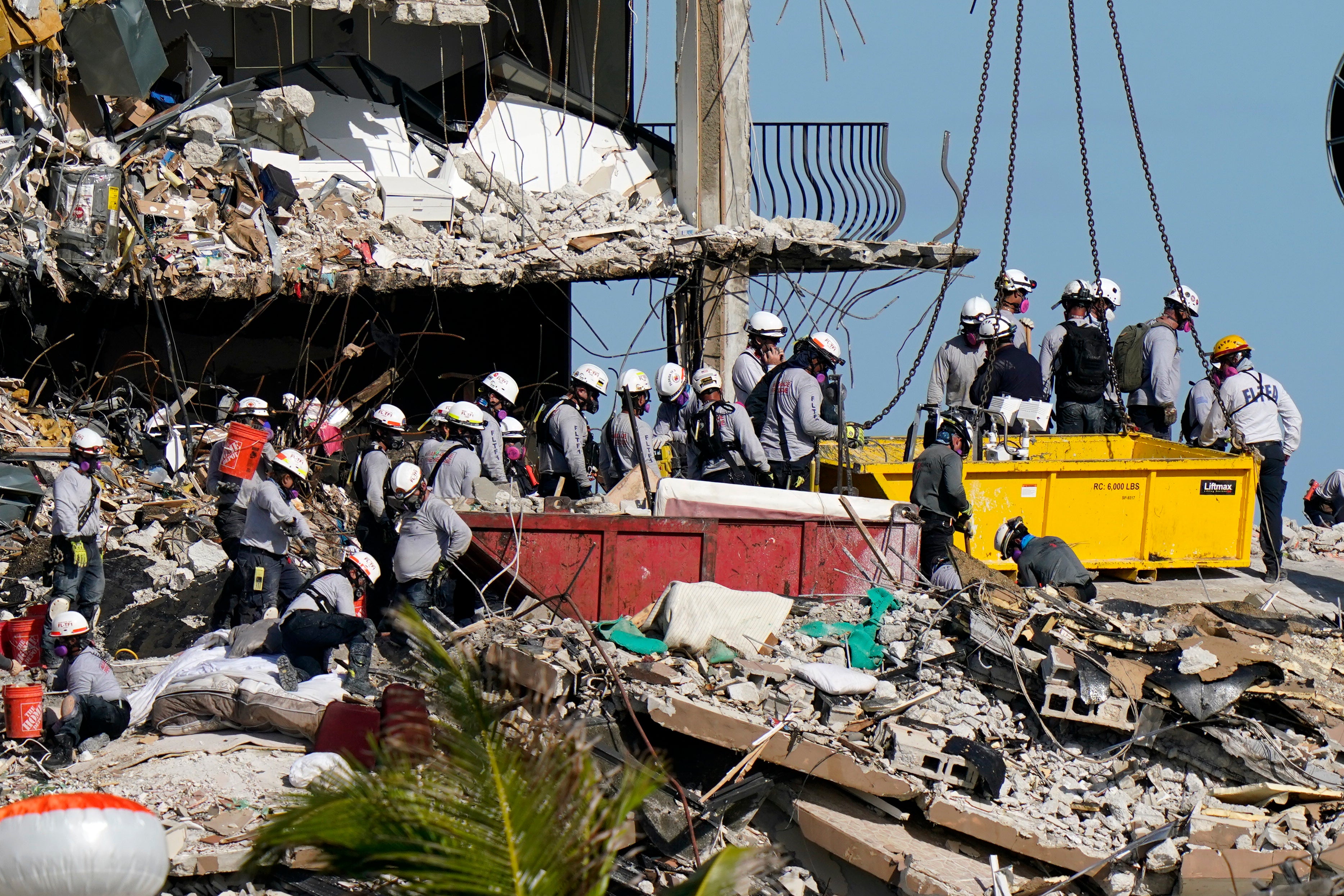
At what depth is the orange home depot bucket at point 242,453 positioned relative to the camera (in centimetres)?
1073

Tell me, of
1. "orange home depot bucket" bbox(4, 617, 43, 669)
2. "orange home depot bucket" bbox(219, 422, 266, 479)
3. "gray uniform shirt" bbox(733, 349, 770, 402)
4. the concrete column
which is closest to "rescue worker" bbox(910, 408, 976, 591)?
"gray uniform shirt" bbox(733, 349, 770, 402)

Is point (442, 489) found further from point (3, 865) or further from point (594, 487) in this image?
point (3, 865)

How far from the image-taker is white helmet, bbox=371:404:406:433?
11281 millimetres

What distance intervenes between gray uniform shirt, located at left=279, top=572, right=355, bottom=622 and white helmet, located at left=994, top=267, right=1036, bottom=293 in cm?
665

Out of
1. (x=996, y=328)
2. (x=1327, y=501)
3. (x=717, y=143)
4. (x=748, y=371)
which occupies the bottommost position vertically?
(x=1327, y=501)

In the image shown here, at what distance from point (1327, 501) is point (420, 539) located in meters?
13.7

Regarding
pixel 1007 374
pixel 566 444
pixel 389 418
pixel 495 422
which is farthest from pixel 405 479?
pixel 1007 374

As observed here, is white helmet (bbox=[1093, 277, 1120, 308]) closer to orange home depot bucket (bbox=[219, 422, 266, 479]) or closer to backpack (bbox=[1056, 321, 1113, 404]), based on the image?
backpack (bbox=[1056, 321, 1113, 404])

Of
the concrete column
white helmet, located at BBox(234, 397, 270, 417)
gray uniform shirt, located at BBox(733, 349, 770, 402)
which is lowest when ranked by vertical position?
white helmet, located at BBox(234, 397, 270, 417)

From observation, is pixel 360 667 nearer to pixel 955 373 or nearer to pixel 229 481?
pixel 229 481

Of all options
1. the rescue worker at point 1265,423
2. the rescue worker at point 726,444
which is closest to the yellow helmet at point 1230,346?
the rescue worker at point 1265,423

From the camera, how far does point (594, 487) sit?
40.0ft

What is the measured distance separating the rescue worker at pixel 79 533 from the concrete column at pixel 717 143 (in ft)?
23.6

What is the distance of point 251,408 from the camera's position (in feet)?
41.9
